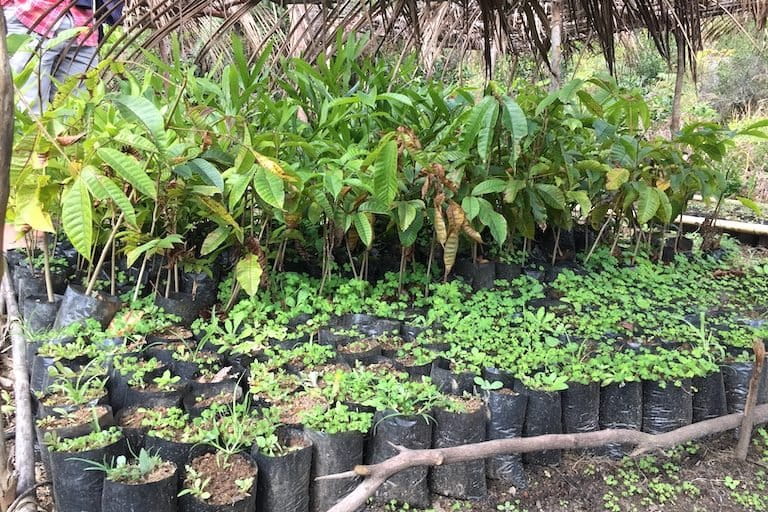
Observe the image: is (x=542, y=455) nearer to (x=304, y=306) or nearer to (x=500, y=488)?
(x=500, y=488)

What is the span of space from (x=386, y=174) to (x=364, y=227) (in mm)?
210

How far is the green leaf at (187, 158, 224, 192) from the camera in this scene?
61.7 inches

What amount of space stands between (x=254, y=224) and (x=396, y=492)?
39.6 inches

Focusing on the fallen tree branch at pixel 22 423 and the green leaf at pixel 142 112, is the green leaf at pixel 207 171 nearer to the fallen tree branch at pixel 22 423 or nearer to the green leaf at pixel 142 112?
the green leaf at pixel 142 112

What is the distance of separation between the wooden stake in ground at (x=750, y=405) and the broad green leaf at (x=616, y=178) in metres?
0.72

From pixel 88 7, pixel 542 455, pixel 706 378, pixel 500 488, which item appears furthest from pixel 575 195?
pixel 88 7

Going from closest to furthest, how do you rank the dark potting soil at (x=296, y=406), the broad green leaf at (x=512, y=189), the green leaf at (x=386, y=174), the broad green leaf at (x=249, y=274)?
1. the dark potting soil at (x=296, y=406)
2. the green leaf at (x=386, y=174)
3. the broad green leaf at (x=249, y=274)
4. the broad green leaf at (x=512, y=189)

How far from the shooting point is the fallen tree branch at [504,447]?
1058mm

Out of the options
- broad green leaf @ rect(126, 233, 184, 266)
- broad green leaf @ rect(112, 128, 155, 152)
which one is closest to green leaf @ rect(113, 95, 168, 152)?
broad green leaf @ rect(112, 128, 155, 152)

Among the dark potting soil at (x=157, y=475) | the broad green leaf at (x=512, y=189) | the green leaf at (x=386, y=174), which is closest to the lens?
the dark potting soil at (x=157, y=475)

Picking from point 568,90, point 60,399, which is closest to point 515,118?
point 568,90

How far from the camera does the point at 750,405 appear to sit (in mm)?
1485

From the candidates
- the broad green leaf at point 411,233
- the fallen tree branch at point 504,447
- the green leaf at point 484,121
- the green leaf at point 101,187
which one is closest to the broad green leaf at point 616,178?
the green leaf at point 484,121

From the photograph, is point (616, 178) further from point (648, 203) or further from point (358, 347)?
point (358, 347)
